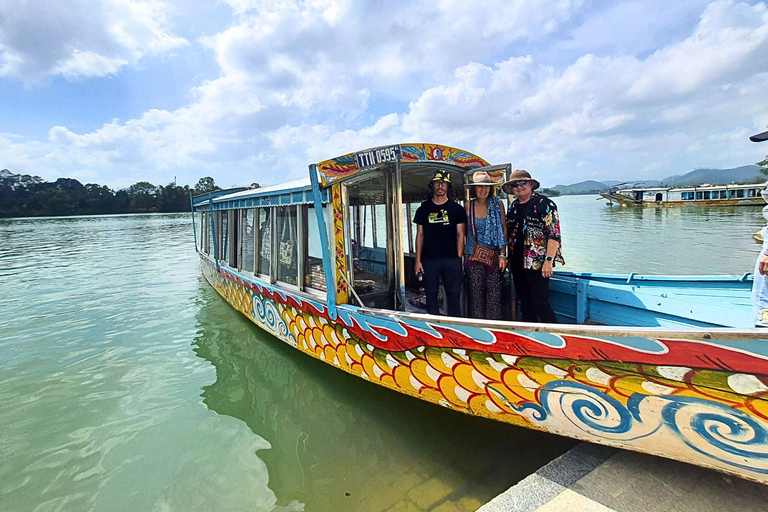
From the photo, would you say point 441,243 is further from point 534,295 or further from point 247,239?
point 247,239

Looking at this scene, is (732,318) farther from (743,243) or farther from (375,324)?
(743,243)

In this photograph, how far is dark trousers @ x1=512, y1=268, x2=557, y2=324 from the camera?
12.1 ft

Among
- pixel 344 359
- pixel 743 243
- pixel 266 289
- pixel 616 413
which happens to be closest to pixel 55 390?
pixel 266 289

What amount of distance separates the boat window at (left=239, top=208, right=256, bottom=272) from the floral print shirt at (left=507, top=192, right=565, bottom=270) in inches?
149

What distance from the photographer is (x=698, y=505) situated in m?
2.20

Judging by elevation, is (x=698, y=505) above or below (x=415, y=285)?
below

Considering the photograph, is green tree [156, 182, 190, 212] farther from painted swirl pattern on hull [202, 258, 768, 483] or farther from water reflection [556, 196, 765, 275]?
painted swirl pattern on hull [202, 258, 768, 483]

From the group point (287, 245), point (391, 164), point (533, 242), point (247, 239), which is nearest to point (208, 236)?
point (247, 239)

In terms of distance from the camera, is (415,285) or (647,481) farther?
(415,285)

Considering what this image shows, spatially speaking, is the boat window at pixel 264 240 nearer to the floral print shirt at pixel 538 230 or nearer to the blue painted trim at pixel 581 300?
the floral print shirt at pixel 538 230

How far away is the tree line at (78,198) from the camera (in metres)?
68.8

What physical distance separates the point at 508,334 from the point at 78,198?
94.7 meters

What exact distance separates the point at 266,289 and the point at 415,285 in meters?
2.03

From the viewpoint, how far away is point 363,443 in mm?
3648
